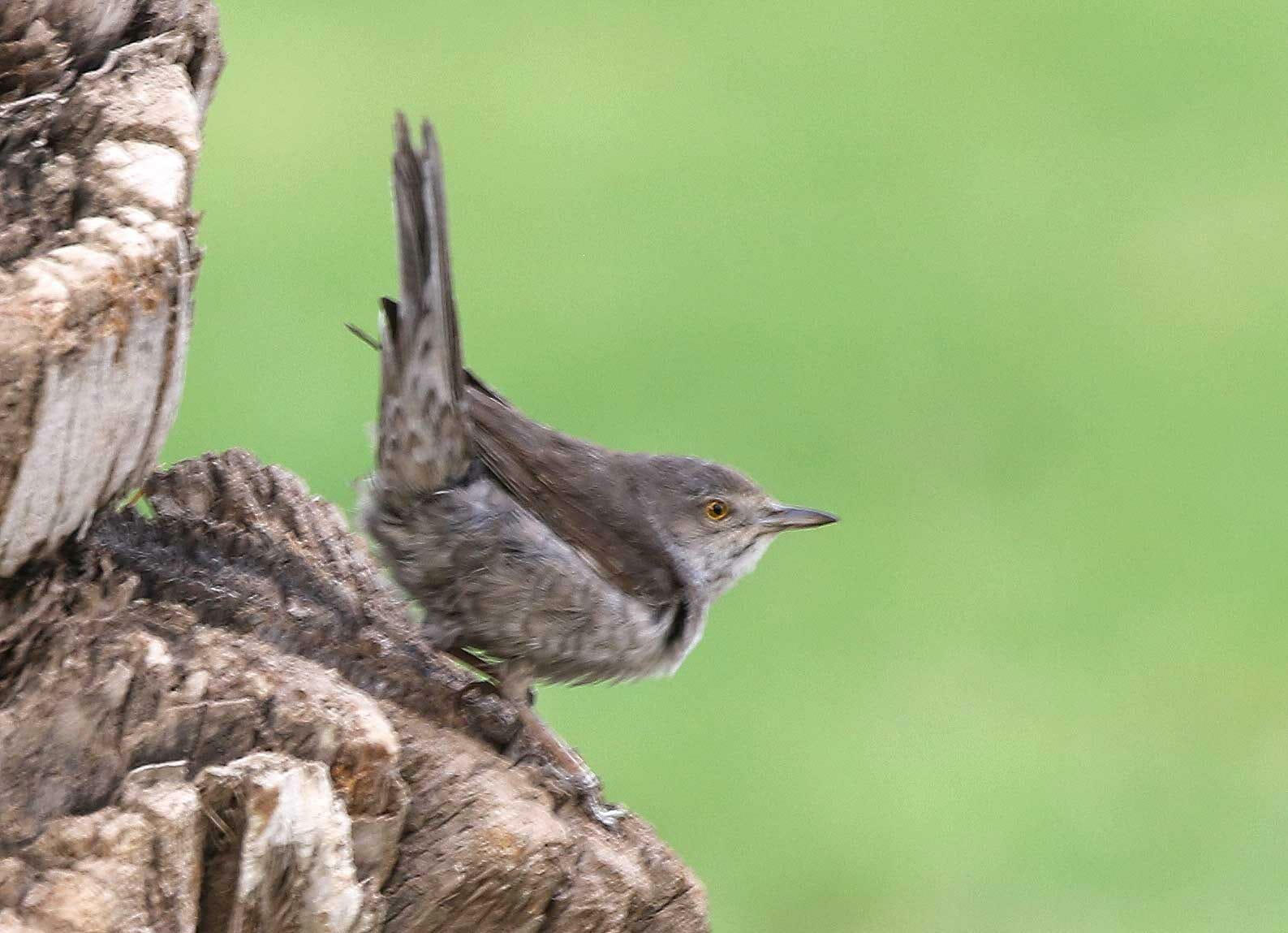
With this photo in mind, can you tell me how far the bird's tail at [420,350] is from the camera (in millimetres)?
3812

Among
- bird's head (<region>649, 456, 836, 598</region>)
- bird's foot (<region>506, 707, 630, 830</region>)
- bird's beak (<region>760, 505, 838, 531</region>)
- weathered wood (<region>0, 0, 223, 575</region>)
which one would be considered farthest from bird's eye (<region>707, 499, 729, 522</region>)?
weathered wood (<region>0, 0, 223, 575</region>)

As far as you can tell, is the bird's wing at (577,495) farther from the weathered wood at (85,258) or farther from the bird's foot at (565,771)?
the weathered wood at (85,258)

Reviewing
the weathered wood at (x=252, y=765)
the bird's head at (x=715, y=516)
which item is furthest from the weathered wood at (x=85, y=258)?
the bird's head at (x=715, y=516)

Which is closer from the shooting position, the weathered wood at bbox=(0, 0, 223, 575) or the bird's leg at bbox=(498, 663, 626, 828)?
the weathered wood at bbox=(0, 0, 223, 575)

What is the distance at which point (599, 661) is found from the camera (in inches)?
177

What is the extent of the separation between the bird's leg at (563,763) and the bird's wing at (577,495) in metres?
0.68

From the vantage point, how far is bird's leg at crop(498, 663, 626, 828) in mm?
3555

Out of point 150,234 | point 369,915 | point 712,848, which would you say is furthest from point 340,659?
point 712,848

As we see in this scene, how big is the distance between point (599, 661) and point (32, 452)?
2.06 metres

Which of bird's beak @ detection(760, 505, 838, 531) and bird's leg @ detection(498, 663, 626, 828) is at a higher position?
bird's beak @ detection(760, 505, 838, 531)

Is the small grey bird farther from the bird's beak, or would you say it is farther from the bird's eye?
the bird's beak

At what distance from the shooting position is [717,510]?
5.23 m

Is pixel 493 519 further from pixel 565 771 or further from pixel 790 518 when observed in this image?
pixel 790 518

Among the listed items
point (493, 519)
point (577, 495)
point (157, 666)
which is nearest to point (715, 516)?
point (577, 495)
